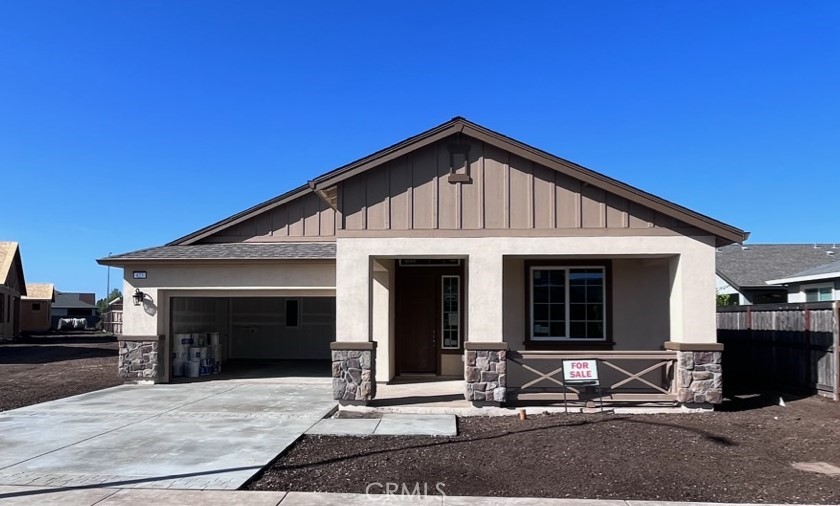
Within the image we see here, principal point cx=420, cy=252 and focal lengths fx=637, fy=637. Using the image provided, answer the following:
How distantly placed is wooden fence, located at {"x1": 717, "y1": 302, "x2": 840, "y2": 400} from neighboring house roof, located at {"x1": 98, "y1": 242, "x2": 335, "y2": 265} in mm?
9568

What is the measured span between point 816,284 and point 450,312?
40.2 feet

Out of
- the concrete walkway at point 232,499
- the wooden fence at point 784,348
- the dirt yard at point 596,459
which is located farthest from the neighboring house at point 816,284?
the concrete walkway at point 232,499

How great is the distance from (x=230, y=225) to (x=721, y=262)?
20.3 metres

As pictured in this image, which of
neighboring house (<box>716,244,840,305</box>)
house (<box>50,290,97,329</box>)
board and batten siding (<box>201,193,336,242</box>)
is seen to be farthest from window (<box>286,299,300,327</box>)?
house (<box>50,290,97,329</box>)

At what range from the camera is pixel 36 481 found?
6695 mm

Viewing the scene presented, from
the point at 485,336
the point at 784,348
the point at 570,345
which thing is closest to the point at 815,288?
the point at 784,348

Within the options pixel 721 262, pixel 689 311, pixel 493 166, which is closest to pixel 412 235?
pixel 493 166

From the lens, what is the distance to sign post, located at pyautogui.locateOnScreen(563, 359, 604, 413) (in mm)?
10734

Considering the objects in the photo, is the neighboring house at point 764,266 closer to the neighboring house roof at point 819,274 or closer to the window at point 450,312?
the neighboring house roof at point 819,274

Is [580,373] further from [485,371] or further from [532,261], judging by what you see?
[532,261]

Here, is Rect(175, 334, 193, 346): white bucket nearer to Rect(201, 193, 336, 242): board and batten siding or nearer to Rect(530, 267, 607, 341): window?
Rect(201, 193, 336, 242): board and batten siding

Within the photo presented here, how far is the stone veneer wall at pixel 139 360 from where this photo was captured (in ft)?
47.6

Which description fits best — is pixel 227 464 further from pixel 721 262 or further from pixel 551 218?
pixel 721 262

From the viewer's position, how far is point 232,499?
6180 millimetres
